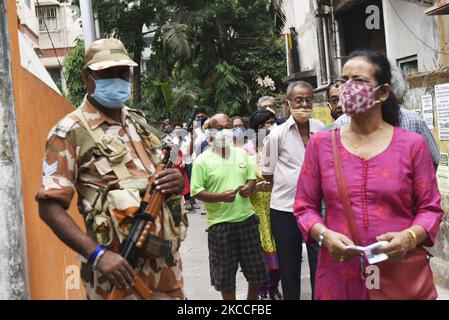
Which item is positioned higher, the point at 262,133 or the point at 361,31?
the point at 361,31

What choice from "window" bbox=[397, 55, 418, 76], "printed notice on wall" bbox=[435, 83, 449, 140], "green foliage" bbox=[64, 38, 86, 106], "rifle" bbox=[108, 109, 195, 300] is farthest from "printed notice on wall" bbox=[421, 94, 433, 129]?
"green foliage" bbox=[64, 38, 86, 106]

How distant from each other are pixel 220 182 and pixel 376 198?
8.67 ft

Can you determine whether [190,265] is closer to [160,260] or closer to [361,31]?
[160,260]

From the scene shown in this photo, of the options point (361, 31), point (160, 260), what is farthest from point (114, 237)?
point (361, 31)

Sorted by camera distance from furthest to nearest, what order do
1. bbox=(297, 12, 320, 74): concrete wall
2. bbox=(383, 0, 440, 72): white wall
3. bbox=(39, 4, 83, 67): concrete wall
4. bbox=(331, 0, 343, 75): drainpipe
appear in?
bbox=(39, 4, 83, 67): concrete wall, bbox=(297, 12, 320, 74): concrete wall, bbox=(331, 0, 343, 75): drainpipe, bbox=(383, 0, 440, 72): white wall

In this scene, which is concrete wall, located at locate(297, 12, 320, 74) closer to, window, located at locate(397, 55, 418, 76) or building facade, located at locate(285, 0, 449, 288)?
building facade, located at locate(285, 0, 449, 288)

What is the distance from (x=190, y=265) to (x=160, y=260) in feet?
15.1

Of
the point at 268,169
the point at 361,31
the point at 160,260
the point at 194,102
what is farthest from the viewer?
the point at 194,102

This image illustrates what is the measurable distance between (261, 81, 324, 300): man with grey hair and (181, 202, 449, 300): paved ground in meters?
1.02

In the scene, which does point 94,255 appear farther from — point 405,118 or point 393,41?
point 393,41

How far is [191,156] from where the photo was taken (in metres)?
11.4

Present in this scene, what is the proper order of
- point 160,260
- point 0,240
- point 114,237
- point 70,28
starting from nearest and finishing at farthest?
point 114,237, point 160,260, point 0,240, point 70,28

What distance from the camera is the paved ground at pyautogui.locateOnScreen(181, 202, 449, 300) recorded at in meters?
5.93

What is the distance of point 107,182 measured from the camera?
276 centimetres
